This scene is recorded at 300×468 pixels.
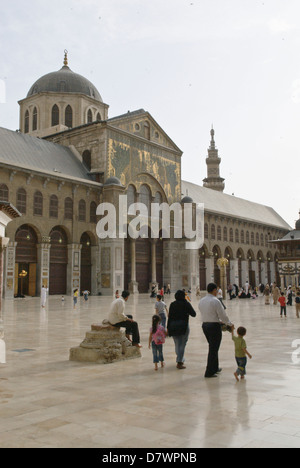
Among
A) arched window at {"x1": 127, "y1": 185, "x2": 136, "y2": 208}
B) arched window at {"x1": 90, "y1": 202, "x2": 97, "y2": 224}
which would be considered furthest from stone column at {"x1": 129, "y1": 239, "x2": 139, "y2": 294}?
arched window at {"x1": 90, "y1": 202, "x2": 97, "y2": 224}

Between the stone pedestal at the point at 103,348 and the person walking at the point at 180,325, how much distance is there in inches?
49.3

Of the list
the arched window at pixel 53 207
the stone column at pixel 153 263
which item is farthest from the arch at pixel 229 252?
the arched window at pixel 53 207

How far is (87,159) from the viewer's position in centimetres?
3956

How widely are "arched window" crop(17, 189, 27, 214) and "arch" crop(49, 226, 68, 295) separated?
11.1ft

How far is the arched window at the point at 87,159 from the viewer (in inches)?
1545

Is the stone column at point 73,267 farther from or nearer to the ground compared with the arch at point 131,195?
nearer to the ground

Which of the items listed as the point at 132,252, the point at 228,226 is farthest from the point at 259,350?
the point at 228,226

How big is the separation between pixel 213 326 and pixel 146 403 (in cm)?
220

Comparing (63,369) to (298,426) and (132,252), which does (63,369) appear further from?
(132,252)

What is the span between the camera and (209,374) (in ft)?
24.2

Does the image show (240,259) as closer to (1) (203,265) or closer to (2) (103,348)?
(1) (203,265)

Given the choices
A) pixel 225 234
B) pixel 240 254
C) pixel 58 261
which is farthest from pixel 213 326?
pixel 240 254

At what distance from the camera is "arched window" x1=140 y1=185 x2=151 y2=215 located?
42219 millimetres

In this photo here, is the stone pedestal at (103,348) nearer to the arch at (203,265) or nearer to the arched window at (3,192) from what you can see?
the arched window at (3,192)
